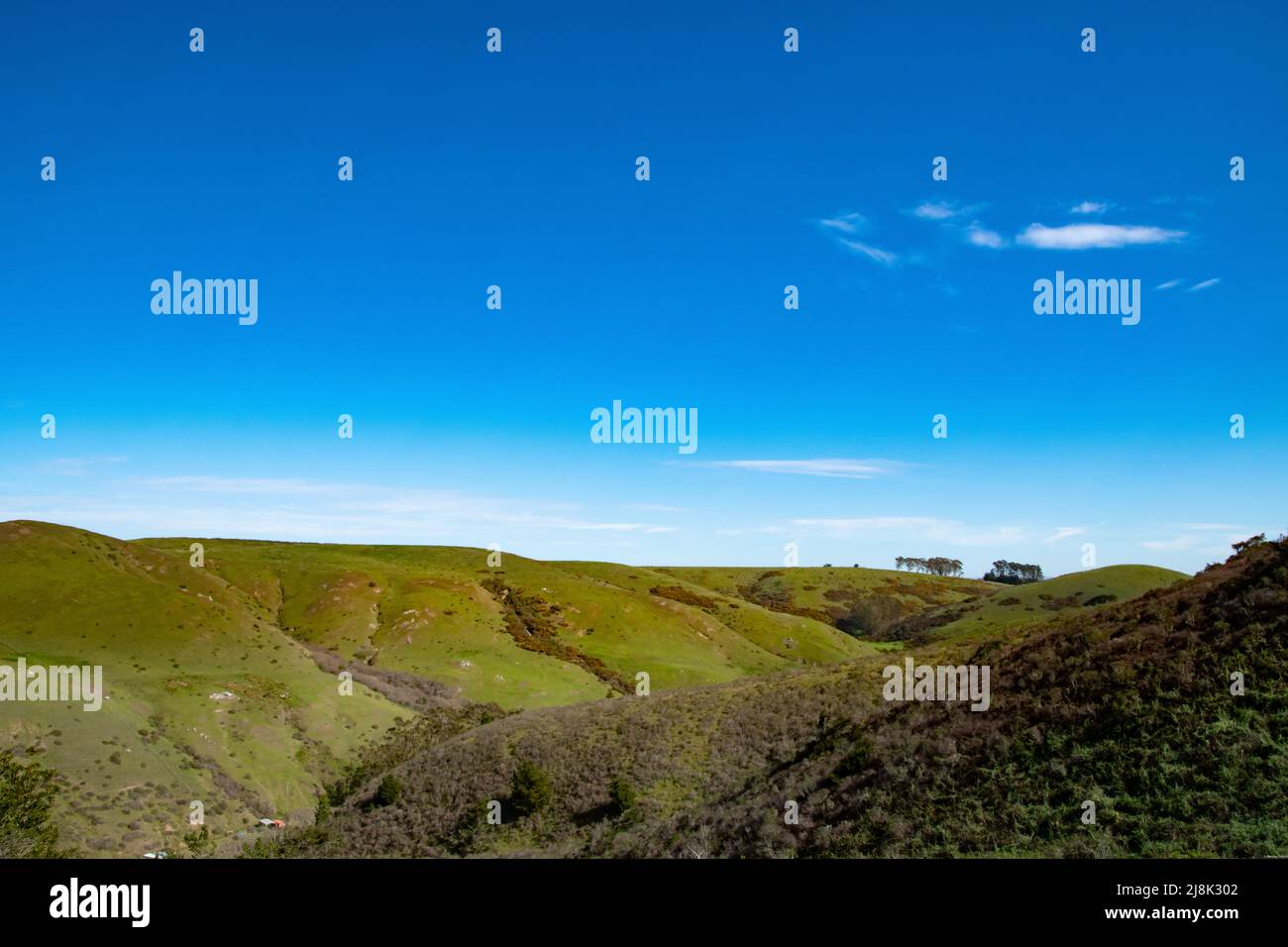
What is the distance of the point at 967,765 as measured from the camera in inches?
902

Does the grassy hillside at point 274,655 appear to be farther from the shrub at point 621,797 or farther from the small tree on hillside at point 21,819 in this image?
the shrub at point 621,797

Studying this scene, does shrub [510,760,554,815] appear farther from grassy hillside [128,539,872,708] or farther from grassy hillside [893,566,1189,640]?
grassy hillside [893,566,1189,640]

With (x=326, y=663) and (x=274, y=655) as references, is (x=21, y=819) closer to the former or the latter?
(x=274, y=655)

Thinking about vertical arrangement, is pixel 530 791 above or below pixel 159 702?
above

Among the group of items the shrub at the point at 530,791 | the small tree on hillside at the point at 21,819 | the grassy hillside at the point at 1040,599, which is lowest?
the grassy hillside at the point at 1040,599

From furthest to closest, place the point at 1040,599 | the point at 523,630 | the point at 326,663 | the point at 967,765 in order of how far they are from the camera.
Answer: the point at 1040,599 < the point at 523,630 < the point at 326,663 < the point at 967,765

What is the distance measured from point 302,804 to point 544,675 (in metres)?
42.3

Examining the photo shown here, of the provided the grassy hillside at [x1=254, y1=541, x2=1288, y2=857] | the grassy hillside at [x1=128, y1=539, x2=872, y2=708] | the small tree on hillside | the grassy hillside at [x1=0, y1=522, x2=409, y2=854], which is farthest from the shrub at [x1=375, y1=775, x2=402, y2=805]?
the grassy hillside at [x1=128, y1=539, x2=872, y2=708]

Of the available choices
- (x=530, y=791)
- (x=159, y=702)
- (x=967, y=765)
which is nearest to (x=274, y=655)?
(x=159, y=702)

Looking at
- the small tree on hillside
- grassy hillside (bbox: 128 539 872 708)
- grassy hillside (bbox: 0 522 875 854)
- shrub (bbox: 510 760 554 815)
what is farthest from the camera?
grassy hillside (bbox: 128 539 872 708)

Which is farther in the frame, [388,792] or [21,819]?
[388,792]

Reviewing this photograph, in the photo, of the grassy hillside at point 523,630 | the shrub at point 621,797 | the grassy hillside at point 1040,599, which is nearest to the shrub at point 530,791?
the shrub at point 621,797

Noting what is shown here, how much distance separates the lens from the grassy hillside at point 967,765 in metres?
18.3

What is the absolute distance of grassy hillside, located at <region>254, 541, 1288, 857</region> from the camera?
18297 millimetres
